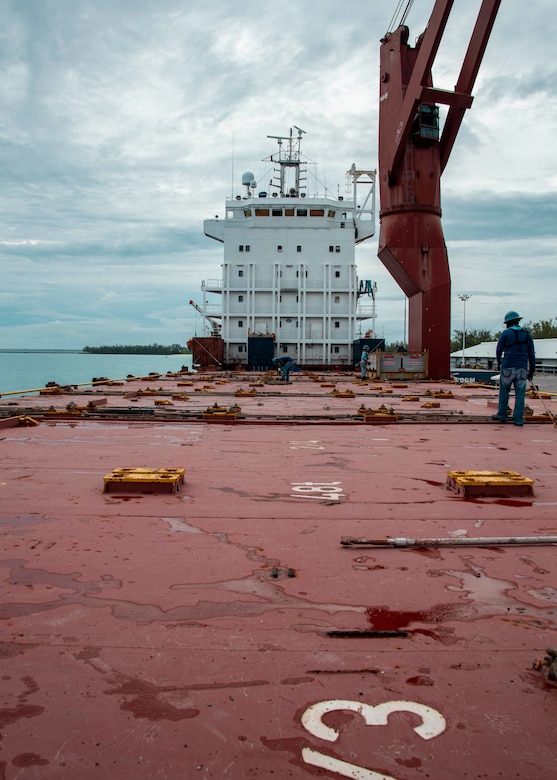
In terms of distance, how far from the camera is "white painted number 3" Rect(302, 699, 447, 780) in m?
1.25

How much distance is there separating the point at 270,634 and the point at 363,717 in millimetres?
454

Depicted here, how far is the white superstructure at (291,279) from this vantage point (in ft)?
99.3

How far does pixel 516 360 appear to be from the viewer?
731cm

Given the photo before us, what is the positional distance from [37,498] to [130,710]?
225cm

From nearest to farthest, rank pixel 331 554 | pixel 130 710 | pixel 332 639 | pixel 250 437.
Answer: pixel 130 710 → pixel 332 639 → pixel 331 554 → pixel 250 437

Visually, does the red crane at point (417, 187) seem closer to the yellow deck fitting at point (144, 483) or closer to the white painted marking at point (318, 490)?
the white painted marking at point (318, 490)

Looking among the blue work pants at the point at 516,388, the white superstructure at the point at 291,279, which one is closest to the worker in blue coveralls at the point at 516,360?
the blue work pants at the point at 516,388

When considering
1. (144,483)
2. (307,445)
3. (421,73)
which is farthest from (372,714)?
(421,73)

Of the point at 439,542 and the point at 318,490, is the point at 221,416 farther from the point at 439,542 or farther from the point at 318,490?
the point at 439,542

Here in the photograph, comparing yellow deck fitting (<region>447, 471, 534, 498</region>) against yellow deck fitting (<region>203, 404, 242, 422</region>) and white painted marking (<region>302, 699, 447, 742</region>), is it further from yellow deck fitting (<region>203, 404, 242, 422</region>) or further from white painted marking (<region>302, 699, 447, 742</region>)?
yellow deck fitting (<region>203, 404, 242, 422</region>)

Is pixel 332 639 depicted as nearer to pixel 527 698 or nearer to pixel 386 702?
pixel 386 702

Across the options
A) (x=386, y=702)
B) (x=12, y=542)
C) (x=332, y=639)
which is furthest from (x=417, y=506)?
(x=12, y=542)

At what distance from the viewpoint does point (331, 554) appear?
2.50m

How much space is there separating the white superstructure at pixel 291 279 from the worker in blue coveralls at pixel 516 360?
22780mm
